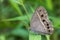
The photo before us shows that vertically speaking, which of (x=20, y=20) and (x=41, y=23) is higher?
(x=20, y=20)

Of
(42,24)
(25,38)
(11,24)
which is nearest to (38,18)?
(42,24)

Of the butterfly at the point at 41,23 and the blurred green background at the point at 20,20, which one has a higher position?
the blurred green background at the point at 20,20

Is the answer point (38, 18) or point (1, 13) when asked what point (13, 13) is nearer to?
point (1, 13)

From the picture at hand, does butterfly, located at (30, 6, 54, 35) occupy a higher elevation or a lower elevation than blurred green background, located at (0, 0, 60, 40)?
lower

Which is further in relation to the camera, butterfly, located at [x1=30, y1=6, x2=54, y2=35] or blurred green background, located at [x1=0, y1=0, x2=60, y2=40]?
blurred green background, located at [x1=0, y1=0, x2=60, y2=40]

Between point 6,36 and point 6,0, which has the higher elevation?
point 6,0

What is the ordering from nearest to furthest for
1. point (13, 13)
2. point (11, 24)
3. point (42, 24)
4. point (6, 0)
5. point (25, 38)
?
1. point (42, 24)
2. point (25, 38)
3. point (11, 24)
4. point (13, 13)
5. point (6, 0)

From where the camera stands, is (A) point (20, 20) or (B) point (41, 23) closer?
(B) point (41, 23)

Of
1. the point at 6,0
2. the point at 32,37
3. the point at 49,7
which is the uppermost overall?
the point at 6,0
